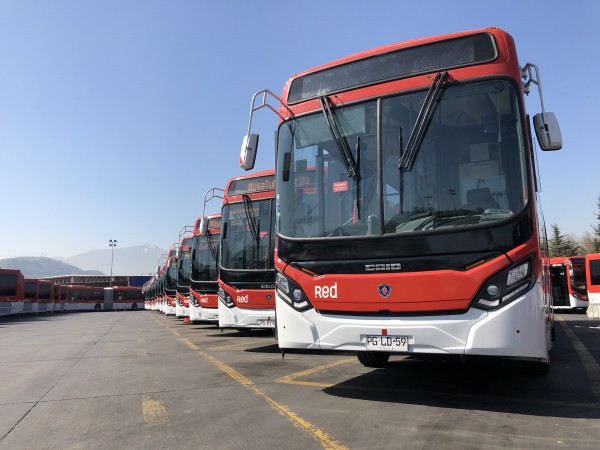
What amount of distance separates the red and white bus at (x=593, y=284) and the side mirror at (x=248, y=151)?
21.5 metres

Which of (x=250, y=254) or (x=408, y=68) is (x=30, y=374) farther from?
(x=408, y=68)

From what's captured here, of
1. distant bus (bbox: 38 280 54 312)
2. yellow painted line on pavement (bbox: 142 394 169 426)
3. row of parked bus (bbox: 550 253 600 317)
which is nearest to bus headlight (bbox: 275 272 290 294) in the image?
yellow painted line on pavement (bbox: 142 394 169 426)

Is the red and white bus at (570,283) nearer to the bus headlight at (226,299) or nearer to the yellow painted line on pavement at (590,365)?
the yellow painted line on pavement at (590,365)

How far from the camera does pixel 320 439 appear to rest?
153 inches

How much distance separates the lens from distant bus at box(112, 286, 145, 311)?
61219 mm

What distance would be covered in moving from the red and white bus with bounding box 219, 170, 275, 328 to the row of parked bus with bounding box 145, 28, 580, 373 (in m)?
4.43

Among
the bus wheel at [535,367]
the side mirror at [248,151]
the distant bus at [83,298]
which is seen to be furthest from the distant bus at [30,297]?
the bus wheel at [535,367]

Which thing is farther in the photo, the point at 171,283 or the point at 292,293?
the point at 171,283

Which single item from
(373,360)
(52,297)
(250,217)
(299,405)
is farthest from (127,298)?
(299,405)

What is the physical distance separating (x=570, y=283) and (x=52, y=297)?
44331 millimetres

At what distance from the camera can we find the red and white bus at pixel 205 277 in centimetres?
1491

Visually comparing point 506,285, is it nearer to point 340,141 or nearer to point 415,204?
point 415,204

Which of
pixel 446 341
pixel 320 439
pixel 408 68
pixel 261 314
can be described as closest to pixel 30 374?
pixel 261 314

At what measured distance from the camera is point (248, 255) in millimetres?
10562
